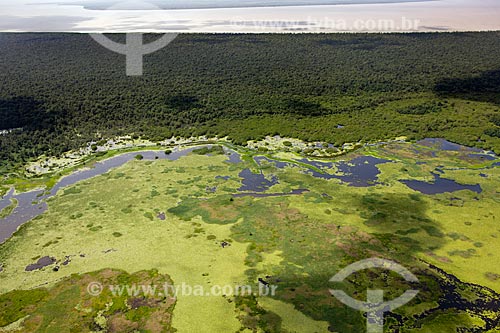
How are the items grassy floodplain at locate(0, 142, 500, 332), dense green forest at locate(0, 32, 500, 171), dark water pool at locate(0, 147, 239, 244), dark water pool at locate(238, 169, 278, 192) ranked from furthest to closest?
dense green forest at locate(0, 32, 500, 171) → dark water pool at locate(238, 169, 278, 192) → dark water pool at locate(0, 147, 239, 244) → grassy floodplain at locate(0, 142, 500, 332)

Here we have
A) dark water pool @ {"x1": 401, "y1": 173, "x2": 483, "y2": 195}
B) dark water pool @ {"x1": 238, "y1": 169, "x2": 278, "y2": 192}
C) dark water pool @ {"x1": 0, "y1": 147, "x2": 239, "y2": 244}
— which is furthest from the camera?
dark water pool @ {"x1": 238, "y1": 169, "x2": 278, "y2": 192}

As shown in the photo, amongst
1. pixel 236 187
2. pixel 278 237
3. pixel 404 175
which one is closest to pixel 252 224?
pixel 278 237

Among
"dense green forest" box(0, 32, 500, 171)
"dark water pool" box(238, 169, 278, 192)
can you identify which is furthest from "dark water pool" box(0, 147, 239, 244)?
"dense green forest" box(0, 32, 500, 171)

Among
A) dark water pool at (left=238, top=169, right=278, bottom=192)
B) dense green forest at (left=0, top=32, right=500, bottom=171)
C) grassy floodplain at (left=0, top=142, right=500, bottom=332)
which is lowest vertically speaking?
grassy floodplain at (left=0, top=142, right=500, bottom=332)

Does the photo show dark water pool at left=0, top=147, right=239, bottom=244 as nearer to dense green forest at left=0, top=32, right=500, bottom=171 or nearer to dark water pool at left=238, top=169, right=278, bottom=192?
dark water pool at left=238, top=169, right=278, bottom=192

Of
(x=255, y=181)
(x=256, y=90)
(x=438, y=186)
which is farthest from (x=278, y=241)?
(x=256, y=90)

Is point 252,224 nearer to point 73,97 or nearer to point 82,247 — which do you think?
point 82,247

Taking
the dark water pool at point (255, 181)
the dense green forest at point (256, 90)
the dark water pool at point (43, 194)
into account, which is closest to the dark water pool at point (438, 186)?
the dense green forest at point (256, 90)
